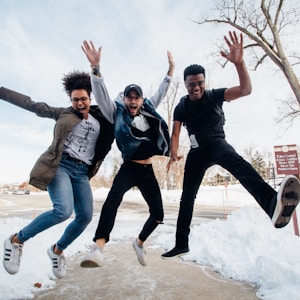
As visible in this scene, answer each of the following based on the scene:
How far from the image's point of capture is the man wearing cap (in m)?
3.11

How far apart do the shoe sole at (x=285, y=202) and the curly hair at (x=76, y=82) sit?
2522mm

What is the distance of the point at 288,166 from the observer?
7809 millimetres

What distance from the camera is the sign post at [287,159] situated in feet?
25.3

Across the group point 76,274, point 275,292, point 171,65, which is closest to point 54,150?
point 171,65

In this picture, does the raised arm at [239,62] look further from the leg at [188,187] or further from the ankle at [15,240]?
the ankle at [15,240]

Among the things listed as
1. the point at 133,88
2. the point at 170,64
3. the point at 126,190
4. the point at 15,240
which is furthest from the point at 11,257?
the point at 170,64

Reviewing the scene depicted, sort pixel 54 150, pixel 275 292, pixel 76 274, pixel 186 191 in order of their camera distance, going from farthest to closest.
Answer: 1. pixel 76 274
2. pixel 275 292
3. pixel 186 191
4. pixel 54 150

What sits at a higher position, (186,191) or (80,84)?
(80,84)

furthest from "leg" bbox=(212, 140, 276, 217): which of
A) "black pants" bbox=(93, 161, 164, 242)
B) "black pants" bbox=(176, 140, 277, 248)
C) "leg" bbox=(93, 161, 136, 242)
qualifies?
"leg" bbox=(93, 161, 136, 242)

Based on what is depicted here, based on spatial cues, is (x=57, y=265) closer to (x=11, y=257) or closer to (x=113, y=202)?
(x=11, y=257)

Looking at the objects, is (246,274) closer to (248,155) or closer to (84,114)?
(84,114)

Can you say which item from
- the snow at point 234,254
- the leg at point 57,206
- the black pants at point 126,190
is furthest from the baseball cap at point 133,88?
the snow at point 234,254

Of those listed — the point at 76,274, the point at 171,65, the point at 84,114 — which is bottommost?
the point at 76,274

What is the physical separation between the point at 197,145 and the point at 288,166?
565 cm
